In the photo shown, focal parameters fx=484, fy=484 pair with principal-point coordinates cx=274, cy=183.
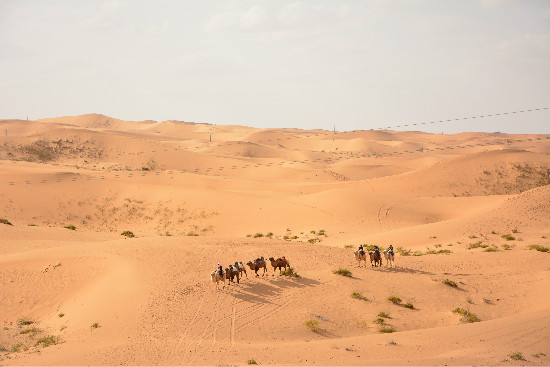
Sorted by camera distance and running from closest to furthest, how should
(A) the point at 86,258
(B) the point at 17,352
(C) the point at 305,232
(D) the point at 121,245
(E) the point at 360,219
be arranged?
(B) the point at 17,352 → (A) the point at 86,258 → (D) the point at 121,245 → (C) the point at 305,232 → (E) the point at 360,219

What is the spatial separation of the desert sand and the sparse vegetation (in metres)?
0.10

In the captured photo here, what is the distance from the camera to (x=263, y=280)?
20078 mm

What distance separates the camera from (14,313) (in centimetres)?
1856

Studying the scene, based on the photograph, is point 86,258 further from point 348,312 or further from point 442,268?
point 442,268

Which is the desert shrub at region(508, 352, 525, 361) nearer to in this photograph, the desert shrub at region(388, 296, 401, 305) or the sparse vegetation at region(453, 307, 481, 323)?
the sparse vegetation at region(453, 307, 481, 323)

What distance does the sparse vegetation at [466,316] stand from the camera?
17.2 m

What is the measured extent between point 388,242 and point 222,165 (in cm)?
5390

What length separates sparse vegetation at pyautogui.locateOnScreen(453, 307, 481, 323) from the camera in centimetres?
1719

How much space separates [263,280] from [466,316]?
787cm

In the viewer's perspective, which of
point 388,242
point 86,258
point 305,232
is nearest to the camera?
point 86,258

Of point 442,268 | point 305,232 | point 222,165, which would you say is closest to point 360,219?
point 305,232

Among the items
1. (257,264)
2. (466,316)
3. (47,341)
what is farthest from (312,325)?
(47,341)

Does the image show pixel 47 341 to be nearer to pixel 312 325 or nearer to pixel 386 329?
pixel 312 325

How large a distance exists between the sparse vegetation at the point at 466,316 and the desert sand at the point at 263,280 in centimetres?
10
